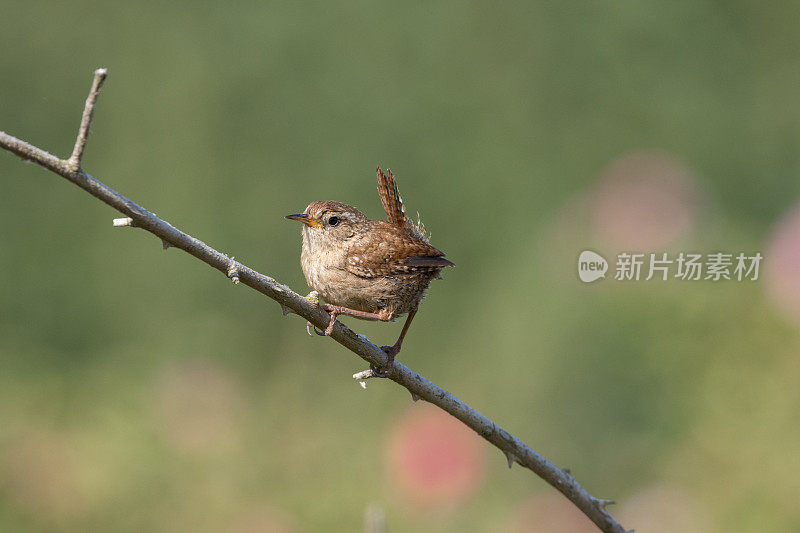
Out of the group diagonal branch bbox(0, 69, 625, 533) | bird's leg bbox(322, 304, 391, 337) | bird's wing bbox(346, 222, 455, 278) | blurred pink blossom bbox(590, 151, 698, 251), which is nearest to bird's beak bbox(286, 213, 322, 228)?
bird's wing bbox(346, 222, 455, 278)

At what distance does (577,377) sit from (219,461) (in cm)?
222

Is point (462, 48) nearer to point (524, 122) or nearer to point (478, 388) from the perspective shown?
point (524, 122)

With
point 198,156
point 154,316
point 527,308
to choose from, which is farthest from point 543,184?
point 154,316

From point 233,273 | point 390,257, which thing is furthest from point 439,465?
point 233,273

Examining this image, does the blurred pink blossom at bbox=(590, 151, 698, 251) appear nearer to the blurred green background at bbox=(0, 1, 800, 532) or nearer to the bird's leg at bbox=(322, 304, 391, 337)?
the blurred green background at bbox=(0, 1, 800, 532)

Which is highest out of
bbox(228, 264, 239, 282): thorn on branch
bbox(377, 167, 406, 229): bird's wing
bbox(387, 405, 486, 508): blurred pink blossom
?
bbox(377, 167, 406, 229): bird's wing

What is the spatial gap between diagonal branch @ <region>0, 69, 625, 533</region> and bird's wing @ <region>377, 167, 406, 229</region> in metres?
0.63

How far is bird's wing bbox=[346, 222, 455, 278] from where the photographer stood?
8.04 feet

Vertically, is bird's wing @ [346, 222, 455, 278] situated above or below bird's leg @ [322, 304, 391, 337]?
above

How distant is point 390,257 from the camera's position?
2484mm

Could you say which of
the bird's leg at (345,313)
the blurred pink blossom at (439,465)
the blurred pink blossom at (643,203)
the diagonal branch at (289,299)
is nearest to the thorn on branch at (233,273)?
the diagonal branch at (289,299)

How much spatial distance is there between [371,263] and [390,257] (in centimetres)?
6

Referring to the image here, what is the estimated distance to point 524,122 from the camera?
751 cm


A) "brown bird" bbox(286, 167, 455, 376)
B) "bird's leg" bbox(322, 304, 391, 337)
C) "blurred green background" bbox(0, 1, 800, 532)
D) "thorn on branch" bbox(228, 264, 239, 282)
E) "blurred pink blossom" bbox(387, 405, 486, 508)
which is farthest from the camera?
"blurred green background" bbox(0, 1, 800, 532)
